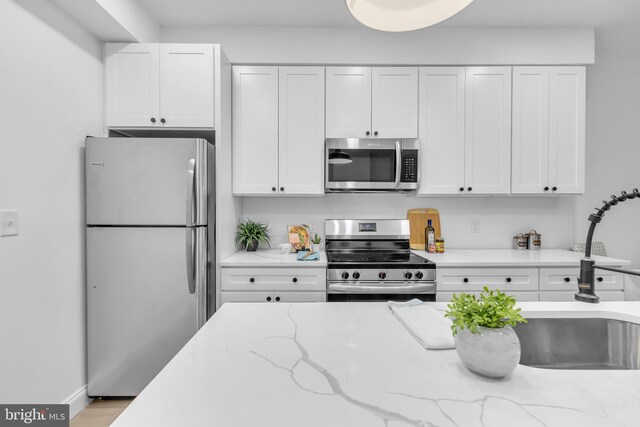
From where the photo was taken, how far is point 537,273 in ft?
7.63

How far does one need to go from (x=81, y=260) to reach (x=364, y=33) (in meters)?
2.63

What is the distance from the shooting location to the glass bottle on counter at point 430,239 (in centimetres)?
275

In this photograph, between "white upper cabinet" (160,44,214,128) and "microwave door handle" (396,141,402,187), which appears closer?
"white upper cabinet" (160,44,214,128)

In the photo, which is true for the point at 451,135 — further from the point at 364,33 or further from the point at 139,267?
the point at 139,267

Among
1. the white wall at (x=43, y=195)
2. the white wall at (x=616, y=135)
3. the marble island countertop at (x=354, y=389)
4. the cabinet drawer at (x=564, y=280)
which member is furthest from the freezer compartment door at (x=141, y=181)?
the white wall at (x=616, y=135)

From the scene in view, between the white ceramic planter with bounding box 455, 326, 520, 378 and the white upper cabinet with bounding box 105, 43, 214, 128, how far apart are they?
85.2 inches

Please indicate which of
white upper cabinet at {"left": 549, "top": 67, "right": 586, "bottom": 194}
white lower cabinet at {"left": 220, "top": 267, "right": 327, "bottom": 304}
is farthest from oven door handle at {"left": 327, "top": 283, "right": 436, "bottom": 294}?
white upper cabinet at {"left": 549, "top": 67, "right": 586, "bottom": 194}

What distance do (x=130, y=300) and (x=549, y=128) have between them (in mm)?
3361

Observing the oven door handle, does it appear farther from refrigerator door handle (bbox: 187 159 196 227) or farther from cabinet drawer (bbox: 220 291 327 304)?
refrigerator door handle (bbox: 187 159 196 227)

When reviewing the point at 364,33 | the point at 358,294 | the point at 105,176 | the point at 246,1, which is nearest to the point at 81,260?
the point at 105,176

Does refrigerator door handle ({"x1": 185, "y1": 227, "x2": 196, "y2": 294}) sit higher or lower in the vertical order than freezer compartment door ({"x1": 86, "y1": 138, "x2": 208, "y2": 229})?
lower

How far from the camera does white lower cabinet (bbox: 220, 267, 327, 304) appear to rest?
230 centimetres

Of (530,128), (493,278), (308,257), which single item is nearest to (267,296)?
(308,257)

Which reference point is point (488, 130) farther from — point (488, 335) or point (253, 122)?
point (488, 335)
